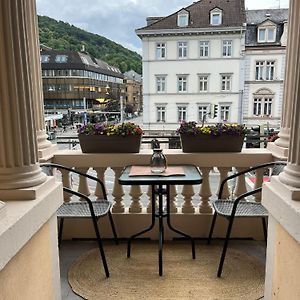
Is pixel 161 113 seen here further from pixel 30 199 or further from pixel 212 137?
pixel 30 199

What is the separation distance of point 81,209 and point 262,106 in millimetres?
1990

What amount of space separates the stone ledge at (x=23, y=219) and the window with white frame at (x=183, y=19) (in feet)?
9.24

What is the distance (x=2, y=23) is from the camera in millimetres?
1179

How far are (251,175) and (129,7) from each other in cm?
178

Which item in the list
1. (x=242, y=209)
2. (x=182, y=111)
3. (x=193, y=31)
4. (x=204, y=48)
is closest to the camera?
(x=242, y=209)

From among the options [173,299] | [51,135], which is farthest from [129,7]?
[173,299]

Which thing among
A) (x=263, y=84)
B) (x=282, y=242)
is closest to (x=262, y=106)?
(x=263, y=84)

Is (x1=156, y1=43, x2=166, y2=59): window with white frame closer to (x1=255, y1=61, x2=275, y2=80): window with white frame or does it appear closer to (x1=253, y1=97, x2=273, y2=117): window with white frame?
(x1=255, y1=61, x2=275, y2=80): window with white frame

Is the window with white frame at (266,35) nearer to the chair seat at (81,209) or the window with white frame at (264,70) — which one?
the window with white frame at (264,70)

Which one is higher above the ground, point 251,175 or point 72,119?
point 72,119

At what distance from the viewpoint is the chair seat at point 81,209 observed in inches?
82.1

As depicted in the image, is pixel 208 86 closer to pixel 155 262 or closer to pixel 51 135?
pixel 51 135

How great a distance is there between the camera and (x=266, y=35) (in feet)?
10.2

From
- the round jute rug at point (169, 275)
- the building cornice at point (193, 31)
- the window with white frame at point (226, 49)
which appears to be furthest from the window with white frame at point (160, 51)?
the round jute rug at point (169, 275)
